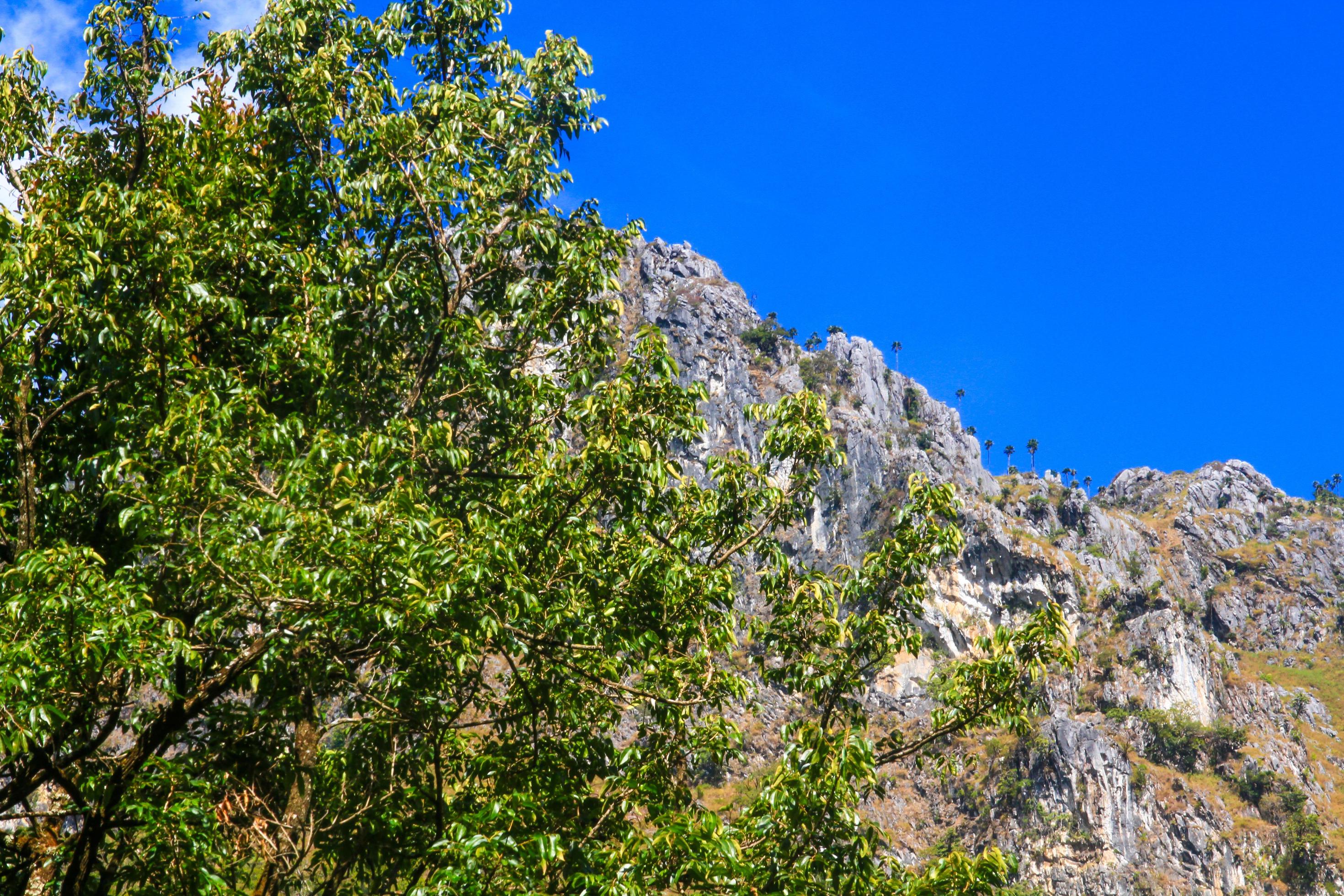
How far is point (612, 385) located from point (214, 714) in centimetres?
425

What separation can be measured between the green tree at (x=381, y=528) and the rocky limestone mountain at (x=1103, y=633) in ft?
212

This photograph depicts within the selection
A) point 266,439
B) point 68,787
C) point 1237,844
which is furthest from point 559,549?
point 1237,844

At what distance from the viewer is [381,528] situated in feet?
20.7

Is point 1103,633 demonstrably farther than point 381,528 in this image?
Yes

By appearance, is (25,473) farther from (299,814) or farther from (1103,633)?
(1103,633)

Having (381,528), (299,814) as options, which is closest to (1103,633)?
(299,814)

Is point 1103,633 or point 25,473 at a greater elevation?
point 1103,633

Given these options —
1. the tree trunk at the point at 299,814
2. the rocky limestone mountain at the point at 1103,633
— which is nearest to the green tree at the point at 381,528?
the tree trunk at the point at 299,814

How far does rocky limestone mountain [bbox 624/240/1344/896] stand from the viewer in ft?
332

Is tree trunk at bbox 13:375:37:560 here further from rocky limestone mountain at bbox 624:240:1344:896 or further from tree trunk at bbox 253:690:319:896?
rocky limestone mountain at bbox 624:240:1344:896

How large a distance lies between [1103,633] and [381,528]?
136 metres

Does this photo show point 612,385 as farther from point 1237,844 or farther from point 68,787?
point 1237,844

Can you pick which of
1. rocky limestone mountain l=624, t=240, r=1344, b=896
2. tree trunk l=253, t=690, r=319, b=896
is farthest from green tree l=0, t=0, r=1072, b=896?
rocky limestone mountain l=624, t=240, r=1344, b=896

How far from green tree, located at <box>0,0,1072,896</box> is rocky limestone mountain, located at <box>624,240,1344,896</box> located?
64.7 meters
